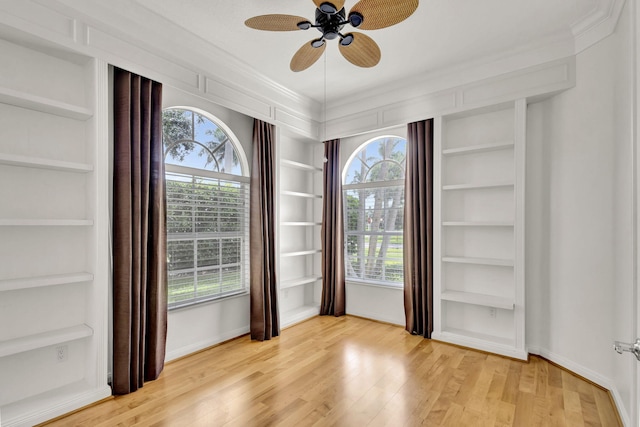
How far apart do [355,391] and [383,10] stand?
2.73 meters

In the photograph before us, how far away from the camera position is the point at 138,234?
264 cm

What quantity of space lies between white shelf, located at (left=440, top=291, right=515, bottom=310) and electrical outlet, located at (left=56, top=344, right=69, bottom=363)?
349 centimetres

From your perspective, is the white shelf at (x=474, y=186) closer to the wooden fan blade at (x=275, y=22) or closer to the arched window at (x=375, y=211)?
the arched window at (x=375, y=211)

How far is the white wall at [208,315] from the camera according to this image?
10.4ft

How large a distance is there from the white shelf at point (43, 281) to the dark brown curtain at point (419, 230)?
10.6 feet

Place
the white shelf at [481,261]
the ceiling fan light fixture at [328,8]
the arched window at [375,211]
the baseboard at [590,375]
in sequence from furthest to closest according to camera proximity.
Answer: the arched window at [375,211], the white shelf at [481,261], the baseboard at [590,375], the ceiling fan light fixture at [328,8]

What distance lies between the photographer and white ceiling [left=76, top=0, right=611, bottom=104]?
2.53 meters

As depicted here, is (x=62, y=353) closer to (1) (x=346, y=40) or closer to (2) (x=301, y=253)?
(2) (x=301, y=253)

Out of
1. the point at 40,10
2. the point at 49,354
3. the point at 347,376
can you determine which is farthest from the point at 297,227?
the point at 40,10

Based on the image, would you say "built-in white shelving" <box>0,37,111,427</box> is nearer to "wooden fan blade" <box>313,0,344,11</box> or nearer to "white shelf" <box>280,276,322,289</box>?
"wooden fan blade" <box>313,0,344,11</box>

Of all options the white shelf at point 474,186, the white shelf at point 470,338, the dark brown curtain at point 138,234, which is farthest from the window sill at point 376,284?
the dark brown curtain at point 138,234

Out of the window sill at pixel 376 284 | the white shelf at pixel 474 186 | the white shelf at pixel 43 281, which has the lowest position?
the window sill at pixel 376 284

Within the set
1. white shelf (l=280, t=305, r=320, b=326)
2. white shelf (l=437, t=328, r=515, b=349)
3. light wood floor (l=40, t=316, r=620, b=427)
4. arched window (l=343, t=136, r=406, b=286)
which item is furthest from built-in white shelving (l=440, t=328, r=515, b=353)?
white shelf (l=280, t=305, r=320, b=326)

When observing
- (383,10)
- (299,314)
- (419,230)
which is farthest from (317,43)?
(299,314)
